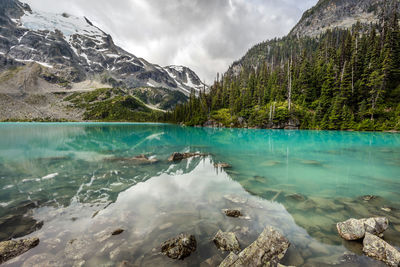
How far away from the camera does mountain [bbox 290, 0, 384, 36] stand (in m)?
152

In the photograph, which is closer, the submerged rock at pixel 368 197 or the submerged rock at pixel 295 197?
the submerged rock at pixel 368 197

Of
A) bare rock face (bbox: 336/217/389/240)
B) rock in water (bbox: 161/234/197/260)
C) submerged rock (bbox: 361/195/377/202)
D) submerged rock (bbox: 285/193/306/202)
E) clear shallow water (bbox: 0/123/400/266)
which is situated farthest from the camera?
submerged rock (bbox: 285/193/306/202)

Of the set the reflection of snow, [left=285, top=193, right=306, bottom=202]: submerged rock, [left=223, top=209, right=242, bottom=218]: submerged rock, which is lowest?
[left=285, top=193, right=306, bottom=202]: submerged rock

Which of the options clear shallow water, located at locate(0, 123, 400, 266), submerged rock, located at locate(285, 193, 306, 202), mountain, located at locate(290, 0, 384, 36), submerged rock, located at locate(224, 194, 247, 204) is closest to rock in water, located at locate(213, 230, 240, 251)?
clear shallow water, located at locate(0, 123, 400, 266)

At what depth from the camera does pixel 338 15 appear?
173 meters

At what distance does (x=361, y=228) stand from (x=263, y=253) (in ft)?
11.2

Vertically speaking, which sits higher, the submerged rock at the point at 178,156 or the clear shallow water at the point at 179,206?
the submerged rock at the point at 178,156

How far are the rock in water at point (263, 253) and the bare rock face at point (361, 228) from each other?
2075mm

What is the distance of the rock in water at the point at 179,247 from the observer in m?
4.84

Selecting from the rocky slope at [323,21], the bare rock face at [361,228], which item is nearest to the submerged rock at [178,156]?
the bare rock face at [361,228]

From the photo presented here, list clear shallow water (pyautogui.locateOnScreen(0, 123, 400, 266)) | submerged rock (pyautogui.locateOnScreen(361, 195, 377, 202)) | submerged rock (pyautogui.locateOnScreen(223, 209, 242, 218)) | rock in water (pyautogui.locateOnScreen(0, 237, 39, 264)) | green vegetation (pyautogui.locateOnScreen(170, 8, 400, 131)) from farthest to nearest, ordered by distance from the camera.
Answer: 1. green vegetation (pyautogui.locateOnScreen(170, 8, 400, 131))
2. submerged rock (pyautogui.locateOnScreen(361, 195, 377, 202))
3. submerged rock (pyautogui.locateOnScreen(223, 209, 242, 218))
4. clear shallow water (pyautogui.locateOnScreen(0, 123, 400, 266))
5. rock in water (pyautogui.locateOnScreen(0, 237, 39, 264))

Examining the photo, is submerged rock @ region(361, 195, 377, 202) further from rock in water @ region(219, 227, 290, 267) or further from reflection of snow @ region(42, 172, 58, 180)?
reflection of snow @ region(42, 172, 58, 180)

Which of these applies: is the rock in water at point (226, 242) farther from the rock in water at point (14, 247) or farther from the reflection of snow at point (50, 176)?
the reflection of snow at point (50, 176)

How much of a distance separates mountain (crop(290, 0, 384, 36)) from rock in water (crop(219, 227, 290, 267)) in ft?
664
